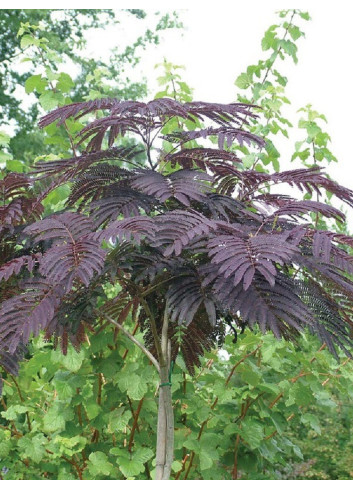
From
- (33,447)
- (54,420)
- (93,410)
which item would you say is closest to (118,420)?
(93,410)

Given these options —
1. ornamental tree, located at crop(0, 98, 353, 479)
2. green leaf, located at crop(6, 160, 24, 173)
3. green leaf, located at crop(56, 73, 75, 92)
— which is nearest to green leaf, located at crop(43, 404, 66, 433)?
ornamental tree, located at crop(0, 98, 353, 479)

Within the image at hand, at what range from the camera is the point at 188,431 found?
244 centimetres

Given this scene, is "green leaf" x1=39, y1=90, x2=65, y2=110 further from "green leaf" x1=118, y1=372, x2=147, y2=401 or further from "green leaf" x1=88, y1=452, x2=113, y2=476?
"green leaf" x1=88, y1=452, x2=113, y2=476

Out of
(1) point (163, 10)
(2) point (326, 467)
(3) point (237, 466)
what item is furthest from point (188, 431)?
(1) point (163, 10)

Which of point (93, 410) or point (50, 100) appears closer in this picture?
point (93, 410)

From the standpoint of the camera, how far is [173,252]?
4.68ft

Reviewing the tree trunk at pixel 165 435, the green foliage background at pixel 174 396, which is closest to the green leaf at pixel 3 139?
the green foliage background at pixel 174 396

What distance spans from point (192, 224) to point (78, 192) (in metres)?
0.38

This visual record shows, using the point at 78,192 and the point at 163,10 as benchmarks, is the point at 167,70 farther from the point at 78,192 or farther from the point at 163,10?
the point at 163,10

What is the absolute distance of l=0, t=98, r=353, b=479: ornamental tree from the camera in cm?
121

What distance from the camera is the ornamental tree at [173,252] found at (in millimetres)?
1215

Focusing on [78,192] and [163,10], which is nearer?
[78,192]

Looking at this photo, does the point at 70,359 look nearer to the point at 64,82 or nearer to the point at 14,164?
the point at 14,164

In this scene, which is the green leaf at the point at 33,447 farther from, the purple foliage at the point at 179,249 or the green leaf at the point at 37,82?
the green leaf at the point at 37,82
